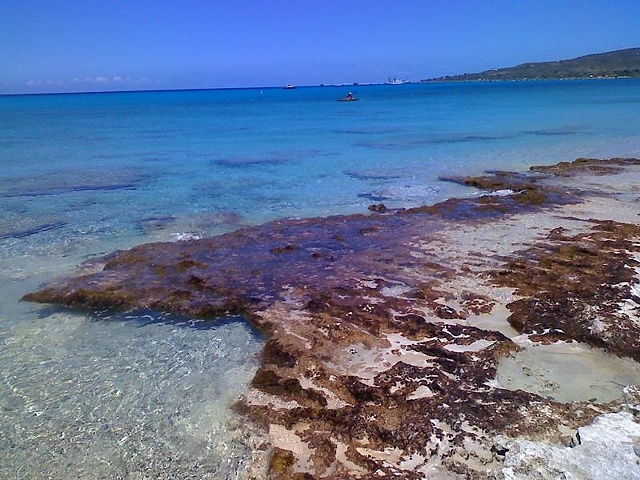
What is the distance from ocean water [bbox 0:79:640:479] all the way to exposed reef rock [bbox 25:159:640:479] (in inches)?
26.5

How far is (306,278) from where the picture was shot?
35.1ft

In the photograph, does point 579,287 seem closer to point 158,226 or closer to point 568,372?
point 568,372

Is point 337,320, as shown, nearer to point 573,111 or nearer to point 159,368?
point 159,368

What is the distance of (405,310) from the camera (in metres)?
9.07

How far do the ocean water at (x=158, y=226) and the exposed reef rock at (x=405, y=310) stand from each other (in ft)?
2.21

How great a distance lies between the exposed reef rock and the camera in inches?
231

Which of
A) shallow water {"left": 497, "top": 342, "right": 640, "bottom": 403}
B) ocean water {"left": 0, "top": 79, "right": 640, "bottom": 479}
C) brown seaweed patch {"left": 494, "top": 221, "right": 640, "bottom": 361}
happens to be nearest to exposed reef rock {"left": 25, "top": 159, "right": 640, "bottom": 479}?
brown seaweed patch {"left": 494, "top": 221, "right": 640, "bottom": 361}

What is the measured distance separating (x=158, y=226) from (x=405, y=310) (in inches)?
352

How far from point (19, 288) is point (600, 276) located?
1115 cm

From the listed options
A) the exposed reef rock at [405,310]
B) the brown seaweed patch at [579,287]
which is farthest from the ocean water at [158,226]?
the brown seaweed patch at [579,287]

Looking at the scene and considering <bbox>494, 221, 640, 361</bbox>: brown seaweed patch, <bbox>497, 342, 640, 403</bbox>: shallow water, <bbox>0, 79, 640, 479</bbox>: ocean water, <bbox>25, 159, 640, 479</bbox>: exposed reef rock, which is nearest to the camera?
<bbox>25, 159, 640, 479</bbox>: exposed reef rock

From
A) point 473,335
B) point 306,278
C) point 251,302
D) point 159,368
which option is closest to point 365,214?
point 306,278

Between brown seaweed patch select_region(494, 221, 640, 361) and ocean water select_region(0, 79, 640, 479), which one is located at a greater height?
brown seaweed patch select_region(494, 221, 640, 361)

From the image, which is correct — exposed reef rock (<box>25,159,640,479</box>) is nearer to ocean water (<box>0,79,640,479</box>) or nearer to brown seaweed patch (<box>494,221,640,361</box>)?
brown seaweed patch (<box>494,221,640,361</box>)
